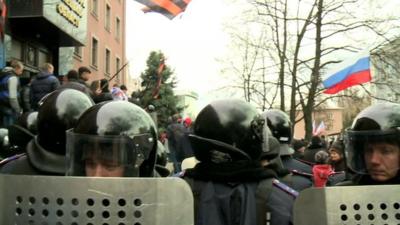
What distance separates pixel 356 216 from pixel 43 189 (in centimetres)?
92

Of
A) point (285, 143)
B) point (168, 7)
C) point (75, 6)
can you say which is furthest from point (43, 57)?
point (285, 143)

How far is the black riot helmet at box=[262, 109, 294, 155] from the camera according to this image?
5.48 m

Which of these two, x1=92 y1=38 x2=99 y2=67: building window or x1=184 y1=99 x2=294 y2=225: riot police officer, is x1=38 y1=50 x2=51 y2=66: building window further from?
x1=184 y1=99 x2=294 y2=225: riot police officer

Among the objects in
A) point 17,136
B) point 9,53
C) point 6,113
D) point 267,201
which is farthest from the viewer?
point 9,53

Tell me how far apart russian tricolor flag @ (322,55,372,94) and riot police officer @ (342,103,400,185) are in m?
6.66

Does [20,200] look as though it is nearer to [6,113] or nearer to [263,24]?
[6,113]

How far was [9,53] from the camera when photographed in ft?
50.5

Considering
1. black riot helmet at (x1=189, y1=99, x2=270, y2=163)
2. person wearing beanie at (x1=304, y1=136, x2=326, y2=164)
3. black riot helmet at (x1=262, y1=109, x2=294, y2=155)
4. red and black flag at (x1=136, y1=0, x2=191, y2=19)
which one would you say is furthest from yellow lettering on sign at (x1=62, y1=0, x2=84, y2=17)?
black riot helmet at (x1=189, y1=99, x2=270, y2=163)

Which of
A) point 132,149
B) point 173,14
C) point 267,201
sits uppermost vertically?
point 173,14

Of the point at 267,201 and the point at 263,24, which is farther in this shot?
the point at 263,24

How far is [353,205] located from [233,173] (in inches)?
34.6

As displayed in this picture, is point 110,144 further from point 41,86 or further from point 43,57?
point 43,57

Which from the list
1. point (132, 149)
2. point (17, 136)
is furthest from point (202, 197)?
point (17, 136)

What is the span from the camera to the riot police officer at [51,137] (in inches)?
125
